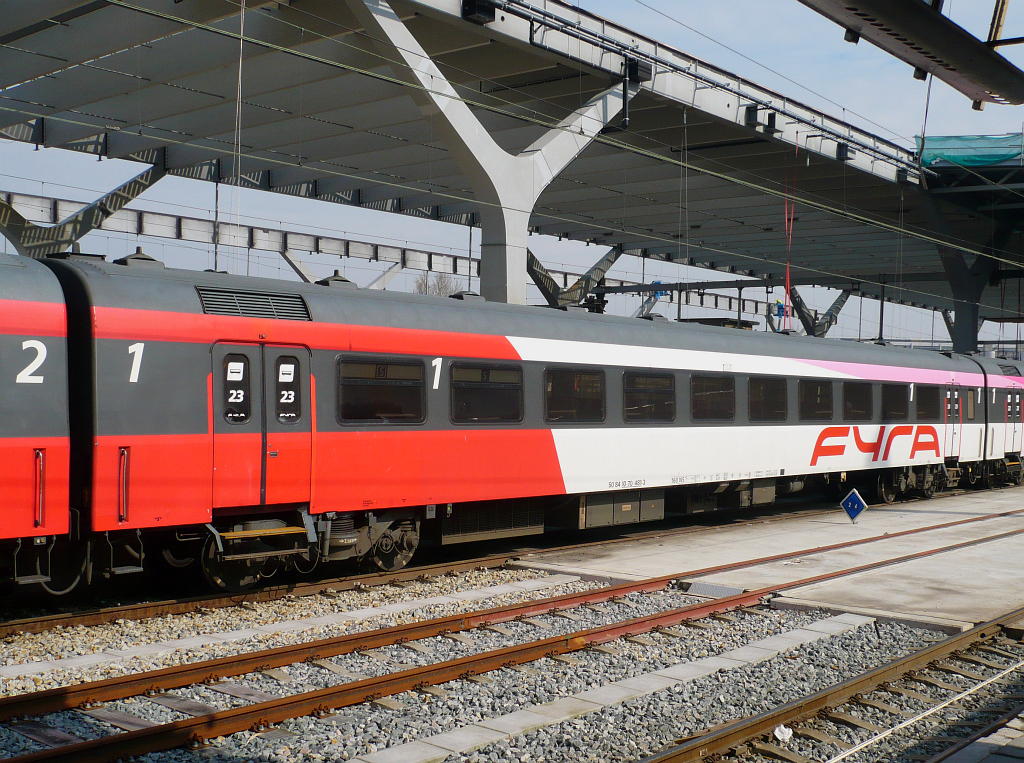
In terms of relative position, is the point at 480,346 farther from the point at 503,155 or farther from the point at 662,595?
the point at 503,155

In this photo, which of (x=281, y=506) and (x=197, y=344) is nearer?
(x=197, y=344)

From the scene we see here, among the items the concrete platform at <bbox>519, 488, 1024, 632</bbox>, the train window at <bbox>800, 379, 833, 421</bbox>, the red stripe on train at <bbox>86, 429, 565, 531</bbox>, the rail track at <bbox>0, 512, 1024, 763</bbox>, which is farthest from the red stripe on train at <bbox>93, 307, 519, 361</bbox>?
the train window at <bbox>800, 379, 833, 421</bbox>

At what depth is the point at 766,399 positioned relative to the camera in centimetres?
1758

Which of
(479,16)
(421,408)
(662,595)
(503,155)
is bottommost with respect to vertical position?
(662,595)

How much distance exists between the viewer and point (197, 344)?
10.1 meters

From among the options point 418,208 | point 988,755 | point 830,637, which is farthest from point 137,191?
point 988,755

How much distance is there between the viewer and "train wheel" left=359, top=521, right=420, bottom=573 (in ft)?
40.3

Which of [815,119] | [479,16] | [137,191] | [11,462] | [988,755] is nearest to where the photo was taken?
[988,755]

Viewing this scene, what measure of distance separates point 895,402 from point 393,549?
13.2 meters

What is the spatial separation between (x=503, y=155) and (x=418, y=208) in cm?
1992

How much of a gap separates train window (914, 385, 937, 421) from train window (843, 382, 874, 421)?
7.93 feet

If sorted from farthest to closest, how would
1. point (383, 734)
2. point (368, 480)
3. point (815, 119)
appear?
point (815, 119), point (368, 480), point (383, 734)

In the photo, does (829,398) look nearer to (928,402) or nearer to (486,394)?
(928,402)

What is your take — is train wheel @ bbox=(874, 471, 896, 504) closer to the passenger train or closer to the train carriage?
the passenger train
